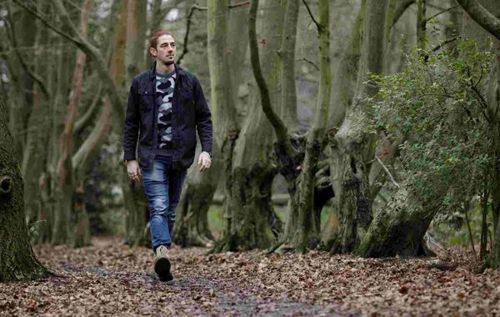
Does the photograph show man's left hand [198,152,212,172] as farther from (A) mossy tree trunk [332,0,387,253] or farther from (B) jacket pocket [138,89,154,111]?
(A) mossy tree trunk [332,0,387,253]

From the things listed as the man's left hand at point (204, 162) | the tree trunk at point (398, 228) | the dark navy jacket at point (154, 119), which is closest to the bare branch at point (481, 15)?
the tree trunk at point (398, 228)

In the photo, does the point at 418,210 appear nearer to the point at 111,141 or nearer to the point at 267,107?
the point at 267,107

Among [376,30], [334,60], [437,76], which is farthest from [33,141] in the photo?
[437,76]

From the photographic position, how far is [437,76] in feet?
28.0

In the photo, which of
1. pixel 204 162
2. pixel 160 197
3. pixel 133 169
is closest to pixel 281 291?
pixel 204 162

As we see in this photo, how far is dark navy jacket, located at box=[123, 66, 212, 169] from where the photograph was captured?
9414 mm

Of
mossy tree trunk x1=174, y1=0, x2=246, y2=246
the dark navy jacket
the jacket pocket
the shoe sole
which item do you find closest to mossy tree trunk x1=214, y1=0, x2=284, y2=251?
mossy tree trunk x1=174, y1=0, x2=246, y2=246

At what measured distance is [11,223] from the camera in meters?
9.23

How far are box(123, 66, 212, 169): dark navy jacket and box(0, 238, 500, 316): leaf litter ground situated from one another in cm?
133

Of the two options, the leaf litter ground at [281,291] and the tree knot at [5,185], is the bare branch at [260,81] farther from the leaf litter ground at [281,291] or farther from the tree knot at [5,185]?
the tree knot at [5,185]

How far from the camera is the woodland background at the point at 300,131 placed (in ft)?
28.2

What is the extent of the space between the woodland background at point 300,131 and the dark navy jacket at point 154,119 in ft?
4.11

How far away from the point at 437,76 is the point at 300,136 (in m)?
5.09

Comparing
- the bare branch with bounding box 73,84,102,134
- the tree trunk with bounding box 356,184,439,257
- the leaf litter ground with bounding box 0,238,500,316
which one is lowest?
the leaf litter ground with bounding box 0,238,500,316
